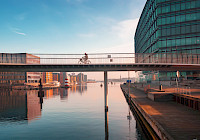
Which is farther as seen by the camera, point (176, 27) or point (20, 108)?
point (176, 27)

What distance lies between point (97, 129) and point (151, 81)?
66399 millimetres

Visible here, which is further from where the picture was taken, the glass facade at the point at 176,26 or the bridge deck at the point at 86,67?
the glass facade at the point at 176,26

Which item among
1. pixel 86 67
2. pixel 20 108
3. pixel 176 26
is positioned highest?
pixel 176 26

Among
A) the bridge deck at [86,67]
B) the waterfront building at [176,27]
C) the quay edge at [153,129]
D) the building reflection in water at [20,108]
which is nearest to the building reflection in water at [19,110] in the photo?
the building reflection in water at [20,108]

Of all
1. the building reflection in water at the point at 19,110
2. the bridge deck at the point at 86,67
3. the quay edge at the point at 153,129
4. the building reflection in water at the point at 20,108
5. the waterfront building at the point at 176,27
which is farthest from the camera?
the waterfront building at the point at 176,27

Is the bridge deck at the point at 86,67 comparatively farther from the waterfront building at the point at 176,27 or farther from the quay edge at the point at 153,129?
the waterfront building at the point at 176,27

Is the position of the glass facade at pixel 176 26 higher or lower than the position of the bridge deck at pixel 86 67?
higher

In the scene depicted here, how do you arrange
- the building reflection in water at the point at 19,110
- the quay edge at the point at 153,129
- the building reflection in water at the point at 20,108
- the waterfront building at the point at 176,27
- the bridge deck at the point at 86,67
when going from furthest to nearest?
the waterfront building at the point at 176,27 < the bridge deck at the point at 86,67 < the building reflection in water at the point at 20,108 < the building reflection in water at the point at 19,110 < the quay edge at the point at 153,129

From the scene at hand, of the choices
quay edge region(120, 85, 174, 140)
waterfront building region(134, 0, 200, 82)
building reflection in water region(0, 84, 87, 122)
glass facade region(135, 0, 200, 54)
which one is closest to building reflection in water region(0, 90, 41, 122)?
building reflection in water region(0, 84, 87, 122)

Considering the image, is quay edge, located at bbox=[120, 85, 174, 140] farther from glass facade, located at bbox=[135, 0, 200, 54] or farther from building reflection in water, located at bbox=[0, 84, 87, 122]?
glass facade, located at bbox=[135, 0, 200, 54]

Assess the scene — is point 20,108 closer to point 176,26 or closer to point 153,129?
point 153,129

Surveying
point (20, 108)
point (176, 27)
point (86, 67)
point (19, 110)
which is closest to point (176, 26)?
point (176, 27)

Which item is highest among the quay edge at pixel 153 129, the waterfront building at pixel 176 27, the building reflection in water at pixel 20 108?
the waterfront building at pixel 176 27

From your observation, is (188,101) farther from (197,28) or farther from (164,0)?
(164,0)
